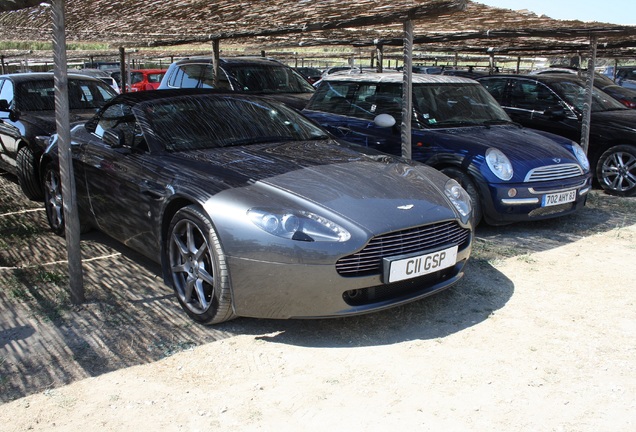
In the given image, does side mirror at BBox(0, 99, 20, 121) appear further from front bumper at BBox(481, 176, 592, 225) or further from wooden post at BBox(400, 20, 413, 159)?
front bumper at BBox(481, 176, 592, 225)

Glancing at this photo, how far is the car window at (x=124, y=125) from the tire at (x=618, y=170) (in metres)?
6.35

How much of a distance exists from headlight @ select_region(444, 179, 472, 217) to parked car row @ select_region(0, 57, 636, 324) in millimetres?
20

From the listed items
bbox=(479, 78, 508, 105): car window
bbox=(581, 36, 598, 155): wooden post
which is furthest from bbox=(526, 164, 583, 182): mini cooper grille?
bbox=(479, 78, 508, 105): car window

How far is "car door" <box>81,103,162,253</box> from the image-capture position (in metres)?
4.18

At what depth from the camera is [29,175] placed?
666 cm

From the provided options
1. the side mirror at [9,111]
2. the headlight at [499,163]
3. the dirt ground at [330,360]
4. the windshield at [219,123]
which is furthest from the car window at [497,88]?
the side mirror at [9,111]

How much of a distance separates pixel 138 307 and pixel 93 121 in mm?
2049

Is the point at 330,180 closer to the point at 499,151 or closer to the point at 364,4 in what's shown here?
the point at 364,4

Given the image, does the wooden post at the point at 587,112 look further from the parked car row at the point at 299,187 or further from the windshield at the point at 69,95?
the windshield at the point at 69,95

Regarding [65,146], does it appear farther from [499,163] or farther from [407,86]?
[499,163]

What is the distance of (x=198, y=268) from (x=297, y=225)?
0.76 meters

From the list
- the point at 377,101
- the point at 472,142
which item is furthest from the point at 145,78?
the point at 472,142

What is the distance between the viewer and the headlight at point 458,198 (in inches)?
160

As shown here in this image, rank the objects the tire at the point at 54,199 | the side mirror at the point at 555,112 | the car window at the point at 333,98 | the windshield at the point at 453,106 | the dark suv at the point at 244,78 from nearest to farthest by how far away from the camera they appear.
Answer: the tire at the point at 54,199
the windshield at the point at 453,106
the car window at the point at 333,98
the side mirror at the point at 555,112
the dark suv at the point at 244,78
